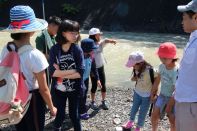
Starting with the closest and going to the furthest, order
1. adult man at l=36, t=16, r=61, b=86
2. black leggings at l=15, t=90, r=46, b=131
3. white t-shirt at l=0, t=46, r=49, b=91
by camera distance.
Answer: white t-shirt at l=0, t=46, r=49, b=91 < black leggings at l=15, t=90, r=46, b=131 < adult man at l=36, t=16, r=61, b=86

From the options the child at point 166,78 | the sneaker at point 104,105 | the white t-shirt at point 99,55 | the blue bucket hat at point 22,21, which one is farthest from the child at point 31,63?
the sneaker at point 104,105

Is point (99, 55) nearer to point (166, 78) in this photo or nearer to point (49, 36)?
point (49, 36)

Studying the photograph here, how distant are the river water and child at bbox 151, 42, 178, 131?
3435 mm

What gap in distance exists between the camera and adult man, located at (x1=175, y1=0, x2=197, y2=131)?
3156mm

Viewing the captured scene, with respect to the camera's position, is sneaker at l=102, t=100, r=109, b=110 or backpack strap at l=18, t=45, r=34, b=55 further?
sneaker at l=102, t=100, r=109, b=110

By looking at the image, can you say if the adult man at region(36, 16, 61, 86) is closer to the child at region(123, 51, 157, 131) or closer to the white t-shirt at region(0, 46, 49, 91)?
the child at region(123, 51, 157, 131)

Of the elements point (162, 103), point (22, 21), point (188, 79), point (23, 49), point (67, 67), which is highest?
point (22, 21)

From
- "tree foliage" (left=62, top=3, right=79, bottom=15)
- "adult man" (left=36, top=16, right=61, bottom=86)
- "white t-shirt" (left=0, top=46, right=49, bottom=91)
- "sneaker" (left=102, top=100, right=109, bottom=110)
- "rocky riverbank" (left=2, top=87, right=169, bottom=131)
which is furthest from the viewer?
"tree foliage" (left=62, top=3, right=79, bottom=15)

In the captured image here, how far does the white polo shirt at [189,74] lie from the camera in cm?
314

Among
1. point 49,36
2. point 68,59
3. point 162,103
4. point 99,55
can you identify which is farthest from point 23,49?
point 99,55

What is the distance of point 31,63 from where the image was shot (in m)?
3.44

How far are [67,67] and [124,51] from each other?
752 cm

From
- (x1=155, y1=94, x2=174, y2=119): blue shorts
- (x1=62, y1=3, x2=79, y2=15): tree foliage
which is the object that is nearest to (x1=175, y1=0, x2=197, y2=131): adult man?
(x1=155, y1=94, x2=174, y2=119): blue shorts

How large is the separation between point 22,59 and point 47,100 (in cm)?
42
